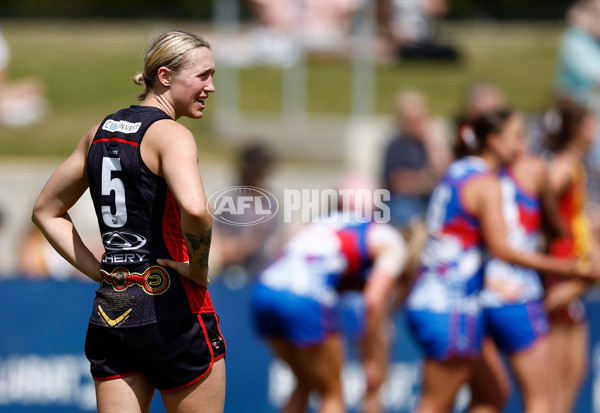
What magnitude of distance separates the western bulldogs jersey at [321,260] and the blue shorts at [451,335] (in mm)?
666

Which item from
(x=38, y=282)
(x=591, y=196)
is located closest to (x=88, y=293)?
(x=38, y=282)

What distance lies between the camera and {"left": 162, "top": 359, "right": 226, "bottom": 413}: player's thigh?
3.23 m

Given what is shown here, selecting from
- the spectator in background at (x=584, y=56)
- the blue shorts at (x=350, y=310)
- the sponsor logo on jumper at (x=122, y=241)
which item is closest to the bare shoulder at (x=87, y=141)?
the sponsor logo on jumper at (x=122, y=241)

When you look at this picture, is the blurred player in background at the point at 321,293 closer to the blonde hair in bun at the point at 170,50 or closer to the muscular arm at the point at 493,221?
the muscular arm at the point at 493,221

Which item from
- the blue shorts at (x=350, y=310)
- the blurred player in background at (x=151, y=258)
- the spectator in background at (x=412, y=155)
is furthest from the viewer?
the spectator in background at (x=412, y=155)

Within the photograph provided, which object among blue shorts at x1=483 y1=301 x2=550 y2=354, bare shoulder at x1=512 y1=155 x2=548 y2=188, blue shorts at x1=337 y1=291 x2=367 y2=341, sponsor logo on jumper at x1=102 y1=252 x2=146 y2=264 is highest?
sponsor logo on jumper at x1=102 y1=252 x2=146 y2=264

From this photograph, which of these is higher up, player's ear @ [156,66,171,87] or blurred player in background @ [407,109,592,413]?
player's ear @ [156,66,171,87]

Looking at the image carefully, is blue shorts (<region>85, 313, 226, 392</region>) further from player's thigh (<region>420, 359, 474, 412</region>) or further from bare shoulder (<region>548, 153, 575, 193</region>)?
bare shoulder (<region>548, 153, 575, 193</region>)

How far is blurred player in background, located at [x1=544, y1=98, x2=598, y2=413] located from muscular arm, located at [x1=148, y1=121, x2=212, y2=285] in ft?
11.8

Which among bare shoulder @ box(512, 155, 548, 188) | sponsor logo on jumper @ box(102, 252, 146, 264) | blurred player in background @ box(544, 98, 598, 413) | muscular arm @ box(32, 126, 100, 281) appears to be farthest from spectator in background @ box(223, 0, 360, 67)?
sponsor logo on jumper @ box(102, 252, 146, 264)

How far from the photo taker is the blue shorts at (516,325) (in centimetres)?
566

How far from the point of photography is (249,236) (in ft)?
23.7

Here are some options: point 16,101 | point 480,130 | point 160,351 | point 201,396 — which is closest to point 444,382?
point 480,130

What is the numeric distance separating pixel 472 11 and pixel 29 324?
1727 cm
